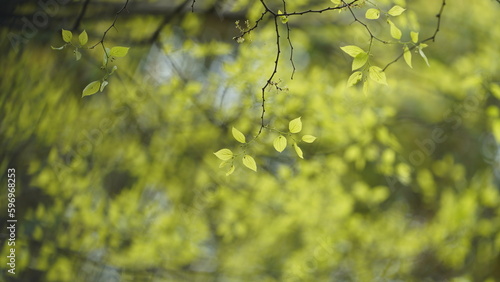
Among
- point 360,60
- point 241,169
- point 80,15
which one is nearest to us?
point 360,60

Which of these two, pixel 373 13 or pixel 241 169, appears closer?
pixel 373 13

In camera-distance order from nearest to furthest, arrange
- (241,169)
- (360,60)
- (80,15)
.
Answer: (360,60)
(80,15)
(241,169)

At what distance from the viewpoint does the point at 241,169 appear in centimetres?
268

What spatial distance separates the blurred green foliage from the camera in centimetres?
222

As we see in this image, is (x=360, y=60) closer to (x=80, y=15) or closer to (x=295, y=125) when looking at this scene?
(x=295, y=125)

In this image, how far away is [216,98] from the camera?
2564 mm

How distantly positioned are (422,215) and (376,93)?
0.97 m

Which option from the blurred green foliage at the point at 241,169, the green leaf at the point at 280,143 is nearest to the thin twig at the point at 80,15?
the blurred green foliage at the point at 241,169

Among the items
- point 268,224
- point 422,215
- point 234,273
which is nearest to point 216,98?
point 268,224

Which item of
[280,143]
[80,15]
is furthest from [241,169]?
[280,143]

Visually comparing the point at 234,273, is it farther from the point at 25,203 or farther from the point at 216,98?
the point at 25,203

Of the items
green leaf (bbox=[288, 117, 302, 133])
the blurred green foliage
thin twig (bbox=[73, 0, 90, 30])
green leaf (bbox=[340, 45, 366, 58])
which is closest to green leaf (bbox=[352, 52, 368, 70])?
green leaf (bbox=[340, 45, 366, 58])

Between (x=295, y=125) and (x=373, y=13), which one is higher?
(x=373, y=13)

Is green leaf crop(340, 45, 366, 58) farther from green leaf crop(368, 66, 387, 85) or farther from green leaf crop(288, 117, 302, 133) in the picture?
green leaf crop(288, 117, 302, 133)
